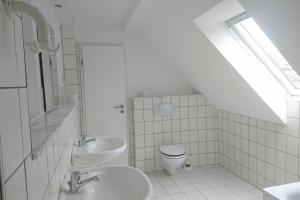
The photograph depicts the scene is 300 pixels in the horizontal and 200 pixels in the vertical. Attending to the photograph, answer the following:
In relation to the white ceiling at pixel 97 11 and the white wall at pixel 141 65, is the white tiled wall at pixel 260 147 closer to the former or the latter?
the white wall at pixel 141 65

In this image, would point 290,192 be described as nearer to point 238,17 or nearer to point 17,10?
point 238,17

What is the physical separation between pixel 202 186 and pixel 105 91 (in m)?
1.95

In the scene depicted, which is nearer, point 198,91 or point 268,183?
point 268,183

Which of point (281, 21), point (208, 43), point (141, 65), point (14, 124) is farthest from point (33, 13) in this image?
point (141, 65)

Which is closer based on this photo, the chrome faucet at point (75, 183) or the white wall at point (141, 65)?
the chrome faucet at point (75, 183)

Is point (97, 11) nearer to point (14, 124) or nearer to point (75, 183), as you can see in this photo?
point (75, 183)

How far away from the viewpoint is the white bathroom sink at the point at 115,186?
4.10ft

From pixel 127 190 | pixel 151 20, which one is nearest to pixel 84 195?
pixel 127 190

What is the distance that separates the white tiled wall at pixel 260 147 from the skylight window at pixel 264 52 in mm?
238

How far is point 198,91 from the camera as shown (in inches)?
148

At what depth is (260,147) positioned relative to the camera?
280 cm

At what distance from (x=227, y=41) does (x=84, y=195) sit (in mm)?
1939

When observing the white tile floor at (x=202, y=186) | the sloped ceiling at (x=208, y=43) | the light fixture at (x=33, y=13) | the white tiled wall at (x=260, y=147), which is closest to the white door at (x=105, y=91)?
the sloped ceiling at (x=208, y=43)

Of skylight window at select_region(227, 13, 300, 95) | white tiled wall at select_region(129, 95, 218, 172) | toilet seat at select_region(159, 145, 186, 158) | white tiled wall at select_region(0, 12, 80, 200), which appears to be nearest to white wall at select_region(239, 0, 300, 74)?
skylight window at select_region(227, 13, 300, 95)
